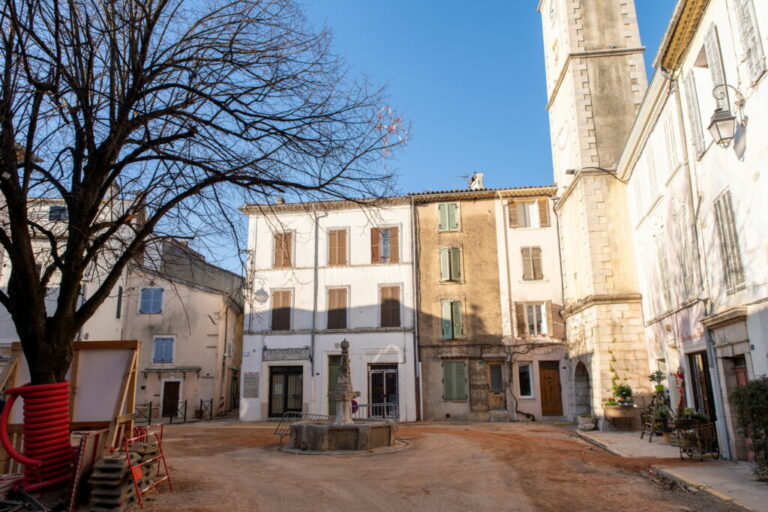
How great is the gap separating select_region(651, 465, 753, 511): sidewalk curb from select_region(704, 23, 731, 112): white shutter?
20.1 feet

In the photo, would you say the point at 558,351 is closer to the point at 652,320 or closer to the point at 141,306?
the point at 652,320

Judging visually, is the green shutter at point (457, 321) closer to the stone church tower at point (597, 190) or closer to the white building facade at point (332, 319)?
the white building facade at point (332, 319)

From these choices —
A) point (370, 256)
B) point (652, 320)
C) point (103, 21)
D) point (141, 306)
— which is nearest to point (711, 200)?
point (652, 320)

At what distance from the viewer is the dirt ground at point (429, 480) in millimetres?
7859

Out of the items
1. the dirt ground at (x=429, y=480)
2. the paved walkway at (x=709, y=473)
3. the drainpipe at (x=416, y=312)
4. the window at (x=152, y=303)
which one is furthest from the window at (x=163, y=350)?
the paved walkway at (x=709, y=473)

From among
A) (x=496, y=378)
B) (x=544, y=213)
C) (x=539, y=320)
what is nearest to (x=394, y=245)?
(x=544, y=213)

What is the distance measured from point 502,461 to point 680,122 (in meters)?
8.23

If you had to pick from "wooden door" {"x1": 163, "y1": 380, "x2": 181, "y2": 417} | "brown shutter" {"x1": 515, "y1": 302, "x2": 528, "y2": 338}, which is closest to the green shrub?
"brown shutter" {"x1": 515, "y1": 302, "x2": 528, "y2": 338}

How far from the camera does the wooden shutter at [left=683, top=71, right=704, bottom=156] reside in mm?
11656

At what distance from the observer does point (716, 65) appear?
1056 centimetres

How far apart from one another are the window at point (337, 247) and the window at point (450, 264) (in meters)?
4.58

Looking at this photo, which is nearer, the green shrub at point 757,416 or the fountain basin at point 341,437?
the green shrub at point 757,416

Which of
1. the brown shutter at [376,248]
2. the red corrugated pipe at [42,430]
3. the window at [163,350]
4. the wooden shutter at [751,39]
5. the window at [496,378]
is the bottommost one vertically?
the red corrugated pipe at [42,430]

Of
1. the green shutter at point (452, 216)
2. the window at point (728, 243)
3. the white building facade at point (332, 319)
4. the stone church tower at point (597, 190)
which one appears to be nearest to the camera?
the window at point (728, 243)
